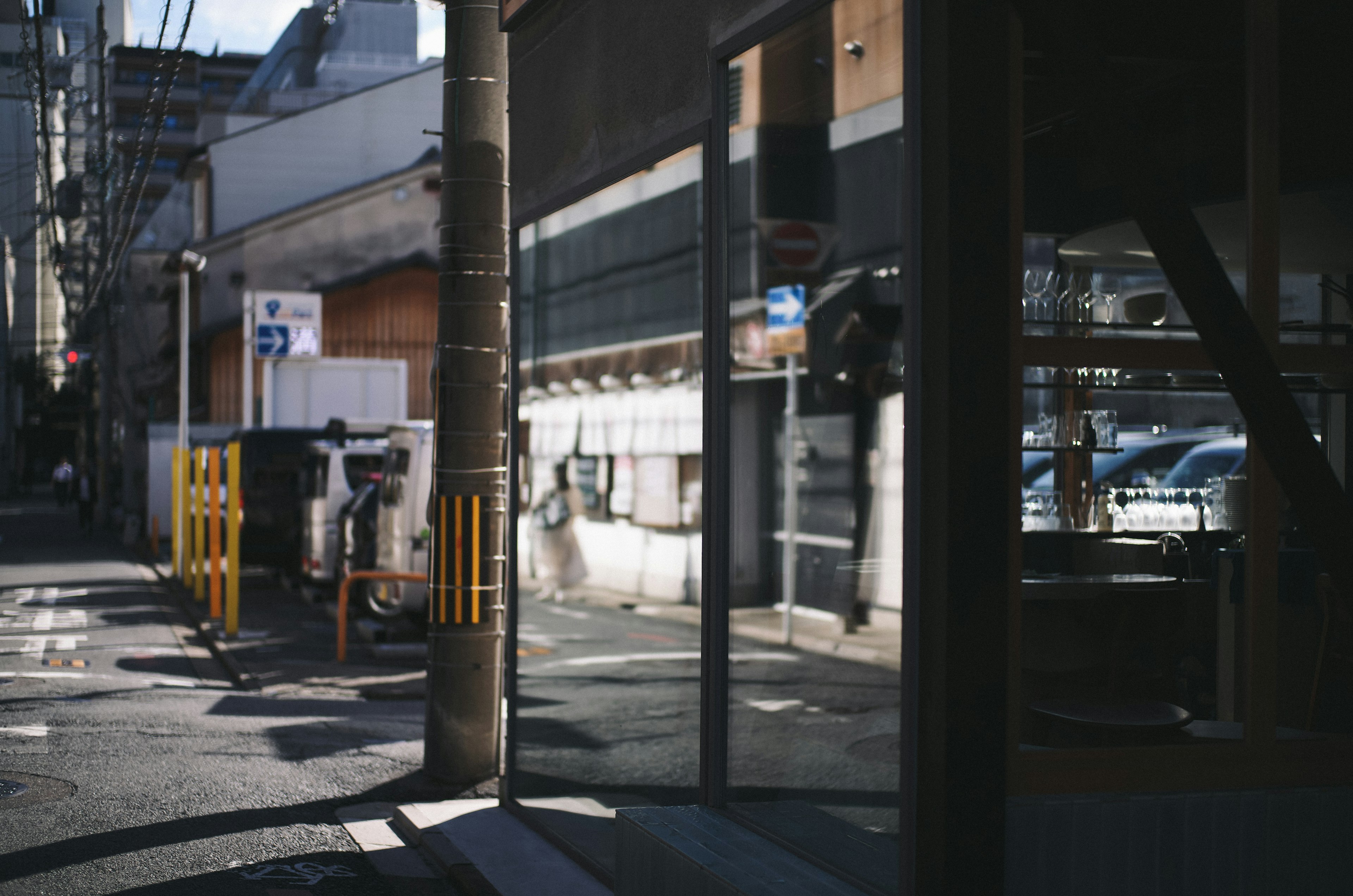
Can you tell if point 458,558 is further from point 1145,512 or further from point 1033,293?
point 1145,512

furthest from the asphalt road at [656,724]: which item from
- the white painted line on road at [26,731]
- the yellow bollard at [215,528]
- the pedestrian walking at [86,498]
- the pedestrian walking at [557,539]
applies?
the pedestrian walking at [86,498]

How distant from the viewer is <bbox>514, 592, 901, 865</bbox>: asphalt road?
19.7 ft

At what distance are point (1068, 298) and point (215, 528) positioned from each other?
11.1m

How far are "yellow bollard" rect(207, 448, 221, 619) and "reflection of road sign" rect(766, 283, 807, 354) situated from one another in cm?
800

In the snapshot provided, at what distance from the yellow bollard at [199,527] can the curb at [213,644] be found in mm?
241

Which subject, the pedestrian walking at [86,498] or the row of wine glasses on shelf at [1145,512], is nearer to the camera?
the row of wine glasses on shelf at [1145,512]

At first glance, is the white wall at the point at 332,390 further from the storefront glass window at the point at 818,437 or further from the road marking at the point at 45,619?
the storefront glass window at the point at 818,437

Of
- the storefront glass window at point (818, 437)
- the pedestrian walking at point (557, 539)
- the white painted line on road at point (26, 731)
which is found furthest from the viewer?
the white painted line on road at point (26, 731)

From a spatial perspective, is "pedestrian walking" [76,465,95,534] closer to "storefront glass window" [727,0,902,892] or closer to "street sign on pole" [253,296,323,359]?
"street sign on pole" [253,296,323,359]

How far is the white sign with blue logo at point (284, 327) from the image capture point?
27.6 metres

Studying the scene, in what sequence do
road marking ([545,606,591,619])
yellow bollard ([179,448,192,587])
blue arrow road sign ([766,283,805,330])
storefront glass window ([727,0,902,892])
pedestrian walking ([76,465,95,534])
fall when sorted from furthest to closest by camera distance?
pedestrian walking ([76,465,95,534]) → yellow bollard ([179,448,192,587]) → blue arrow road sign ([766,283,805,330]) → road marking ([545,606,591,619]) → storefront glass window ([727,0,902,892])

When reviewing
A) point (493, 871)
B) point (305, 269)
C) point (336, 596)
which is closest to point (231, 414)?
point (305, 269)

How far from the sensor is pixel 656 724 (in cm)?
696

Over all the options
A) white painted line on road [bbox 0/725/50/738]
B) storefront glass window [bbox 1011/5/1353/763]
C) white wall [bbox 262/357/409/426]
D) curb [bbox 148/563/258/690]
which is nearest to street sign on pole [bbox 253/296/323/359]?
white wall [bbox 262/357/409/426]
